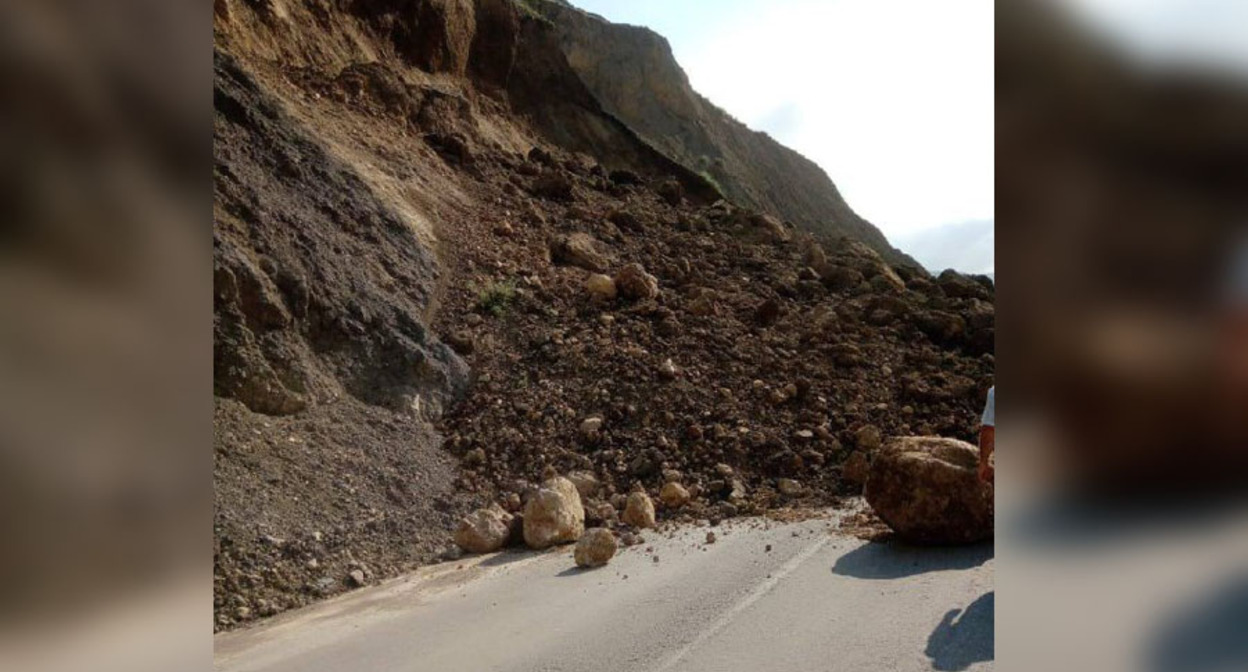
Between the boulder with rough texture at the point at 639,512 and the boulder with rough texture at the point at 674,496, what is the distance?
264mm

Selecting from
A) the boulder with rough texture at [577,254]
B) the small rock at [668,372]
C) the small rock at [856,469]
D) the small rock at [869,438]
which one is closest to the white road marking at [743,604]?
the small rock at [856,469]

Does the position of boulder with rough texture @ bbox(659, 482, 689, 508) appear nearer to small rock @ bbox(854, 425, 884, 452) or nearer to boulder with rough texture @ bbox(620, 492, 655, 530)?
boulder with rough texture @ bbox(620, 492, 655, 530)

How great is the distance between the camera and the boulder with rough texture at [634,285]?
10.4m

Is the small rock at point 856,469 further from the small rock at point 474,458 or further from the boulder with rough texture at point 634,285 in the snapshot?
the boulder with rough texture at point 634,285

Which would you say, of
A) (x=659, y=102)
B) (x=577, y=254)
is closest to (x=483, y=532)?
(x=577, y=254)

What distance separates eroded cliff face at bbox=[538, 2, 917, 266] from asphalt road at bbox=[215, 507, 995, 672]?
919 inches

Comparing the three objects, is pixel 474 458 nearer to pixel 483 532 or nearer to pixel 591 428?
pixel 591 428

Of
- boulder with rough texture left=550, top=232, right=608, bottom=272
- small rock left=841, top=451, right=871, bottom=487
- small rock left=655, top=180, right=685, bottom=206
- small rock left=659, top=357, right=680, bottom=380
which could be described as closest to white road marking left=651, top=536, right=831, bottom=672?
small rock left=841, top=451, right=871, bottom=487

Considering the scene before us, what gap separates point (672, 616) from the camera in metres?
4.00

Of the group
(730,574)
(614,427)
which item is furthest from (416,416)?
(730,574)

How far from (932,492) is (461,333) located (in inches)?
231

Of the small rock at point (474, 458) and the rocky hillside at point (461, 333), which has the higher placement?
the rocky hillside at point (461, 333)
